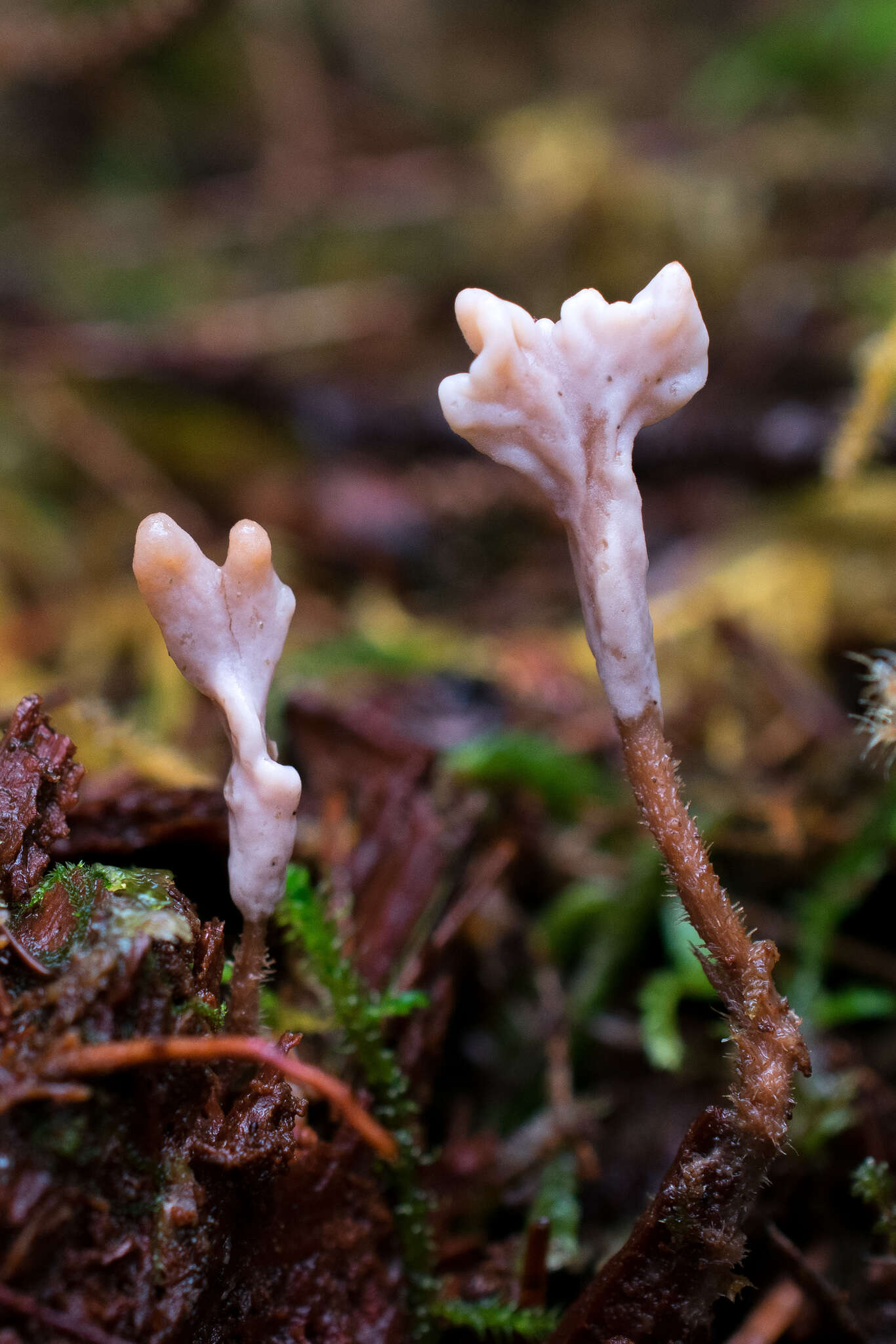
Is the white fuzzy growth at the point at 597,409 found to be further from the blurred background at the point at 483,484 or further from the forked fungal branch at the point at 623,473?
the blurred background at the point at 483,484

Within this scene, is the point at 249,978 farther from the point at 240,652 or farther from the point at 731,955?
the point at 731,955

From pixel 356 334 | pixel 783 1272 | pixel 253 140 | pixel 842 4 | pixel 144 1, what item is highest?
pixel 253 140

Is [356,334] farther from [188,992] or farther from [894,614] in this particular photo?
[188,992]

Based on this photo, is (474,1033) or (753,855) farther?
(753,855)

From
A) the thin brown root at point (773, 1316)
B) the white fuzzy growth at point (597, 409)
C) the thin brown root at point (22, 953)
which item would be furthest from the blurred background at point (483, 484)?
the white fuzzy growth at point (597, 409)

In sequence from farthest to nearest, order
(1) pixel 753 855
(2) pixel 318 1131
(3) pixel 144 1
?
(3) pixel 144 1
(1) pixel 753 855
(2) pixel 318 1131

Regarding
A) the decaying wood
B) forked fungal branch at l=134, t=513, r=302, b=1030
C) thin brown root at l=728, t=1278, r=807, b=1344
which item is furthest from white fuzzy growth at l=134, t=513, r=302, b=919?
thin brown root at l=728, t=1278, r=807, b=1344

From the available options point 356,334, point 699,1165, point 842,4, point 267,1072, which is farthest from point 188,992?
point 842,4
